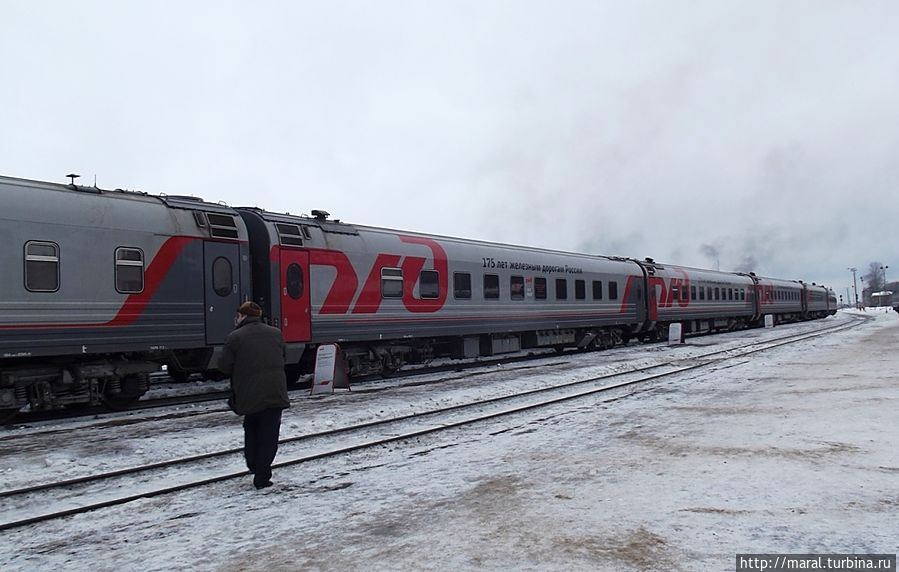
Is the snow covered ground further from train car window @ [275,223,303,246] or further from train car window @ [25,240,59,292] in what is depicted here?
train car window @ [275,223,303,246]

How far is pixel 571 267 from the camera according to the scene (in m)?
21.8

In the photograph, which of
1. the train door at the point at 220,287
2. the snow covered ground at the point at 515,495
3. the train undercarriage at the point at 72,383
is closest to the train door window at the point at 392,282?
the train door at the point at 220,287

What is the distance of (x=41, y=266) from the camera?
9.53m

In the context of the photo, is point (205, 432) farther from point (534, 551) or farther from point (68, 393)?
point (534, 551)

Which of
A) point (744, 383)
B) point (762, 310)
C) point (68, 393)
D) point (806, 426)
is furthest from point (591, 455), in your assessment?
point (762, 310)

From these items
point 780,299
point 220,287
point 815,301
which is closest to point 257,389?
point 220,287

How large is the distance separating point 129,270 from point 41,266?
1322 millimetres

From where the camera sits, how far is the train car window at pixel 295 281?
1293cm

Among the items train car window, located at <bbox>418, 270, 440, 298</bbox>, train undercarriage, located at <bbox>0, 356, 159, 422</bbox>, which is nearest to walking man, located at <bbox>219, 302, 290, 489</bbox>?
train undercarriage, located at <bbox>0, 356, 159, 422</bbox>

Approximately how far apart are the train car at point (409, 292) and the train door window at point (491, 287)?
30mm

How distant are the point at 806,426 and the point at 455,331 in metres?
9.89

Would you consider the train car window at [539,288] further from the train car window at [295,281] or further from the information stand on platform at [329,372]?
the train car window at [295,281]

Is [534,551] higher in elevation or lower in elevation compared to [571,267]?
lower

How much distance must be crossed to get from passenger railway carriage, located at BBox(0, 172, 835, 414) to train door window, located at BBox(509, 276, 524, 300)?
6 cm
